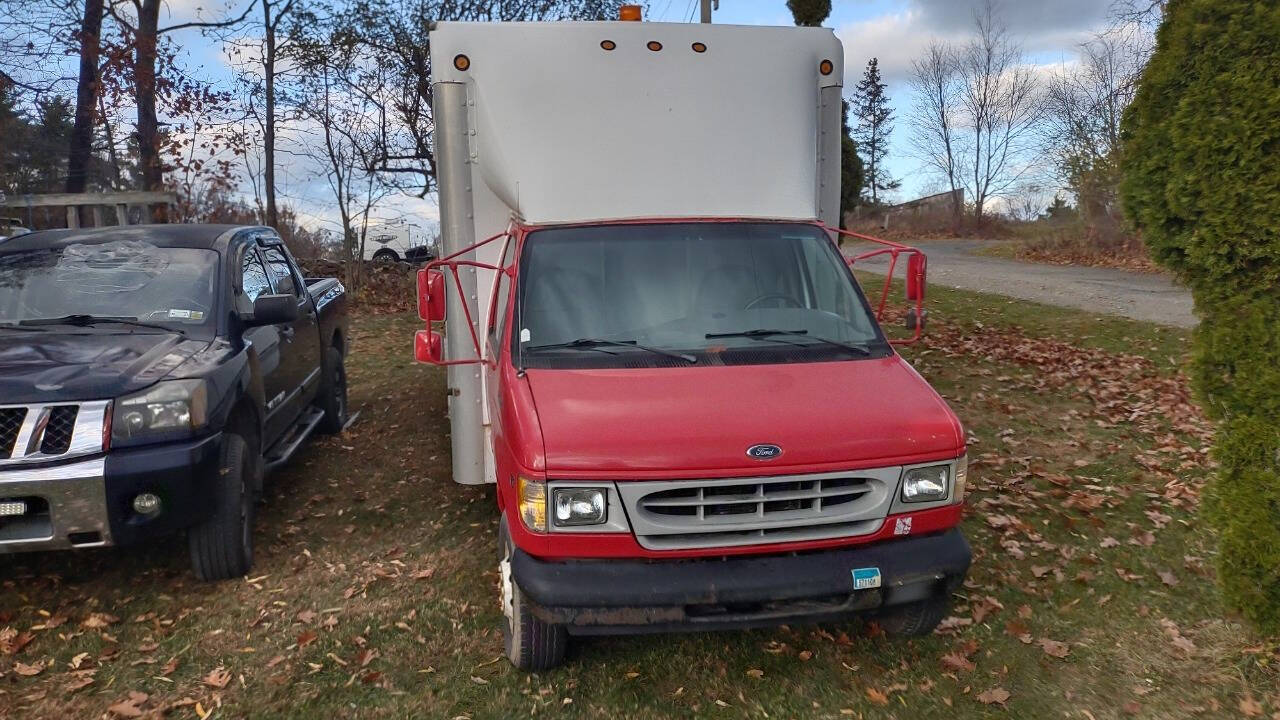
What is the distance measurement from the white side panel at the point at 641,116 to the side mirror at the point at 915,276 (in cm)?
60

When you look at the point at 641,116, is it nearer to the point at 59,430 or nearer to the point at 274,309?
the point at 274,309

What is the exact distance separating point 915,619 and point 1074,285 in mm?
15850

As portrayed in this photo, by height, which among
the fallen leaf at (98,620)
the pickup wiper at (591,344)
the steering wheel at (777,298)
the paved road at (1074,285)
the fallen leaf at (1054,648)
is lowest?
the fallen leaf at (1054,648)

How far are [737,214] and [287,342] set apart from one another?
142 inches

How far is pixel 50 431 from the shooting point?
170 inches

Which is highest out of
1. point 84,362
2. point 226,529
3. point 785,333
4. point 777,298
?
point 777,298

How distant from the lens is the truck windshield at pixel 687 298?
427 centimetres

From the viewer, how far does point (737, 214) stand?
4.79m

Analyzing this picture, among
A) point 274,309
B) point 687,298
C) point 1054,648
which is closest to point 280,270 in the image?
point 274,309

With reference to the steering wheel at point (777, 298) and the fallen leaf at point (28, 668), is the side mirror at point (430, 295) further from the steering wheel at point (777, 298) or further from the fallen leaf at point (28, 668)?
the fallen leaf at point (28, 668)

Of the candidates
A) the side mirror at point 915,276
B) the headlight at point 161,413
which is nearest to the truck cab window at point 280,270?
the headlight at point 161,413

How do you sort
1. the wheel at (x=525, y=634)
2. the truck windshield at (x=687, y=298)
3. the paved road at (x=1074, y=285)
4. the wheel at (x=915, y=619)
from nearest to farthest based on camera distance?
the wheel at (x=525, y=634) < the wheel at (x=915, y=619) < the truck windshield at (x=687, y=298) < the paved road at (x=1074, y=285)

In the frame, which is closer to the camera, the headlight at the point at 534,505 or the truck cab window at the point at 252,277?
the headlight at the point at 534,505

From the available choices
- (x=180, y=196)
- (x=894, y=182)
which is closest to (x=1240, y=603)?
(x=180, y=196)
